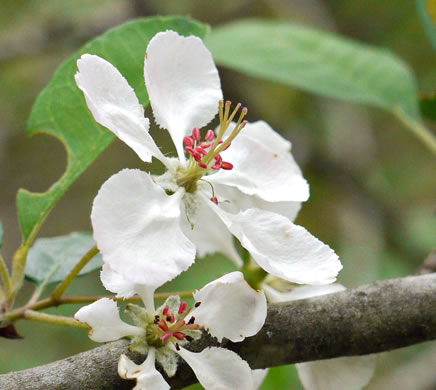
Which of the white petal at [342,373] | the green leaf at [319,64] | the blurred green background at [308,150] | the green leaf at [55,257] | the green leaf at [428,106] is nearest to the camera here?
the white petal at [342,373]

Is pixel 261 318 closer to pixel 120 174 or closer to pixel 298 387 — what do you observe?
pixel 120 174

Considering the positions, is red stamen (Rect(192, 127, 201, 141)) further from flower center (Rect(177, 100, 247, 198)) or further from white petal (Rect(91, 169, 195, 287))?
white petal (Rect(91, 169, 195, 287))

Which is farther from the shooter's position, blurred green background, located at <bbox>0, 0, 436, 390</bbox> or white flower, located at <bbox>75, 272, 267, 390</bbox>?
blurred green background, located at <bbox>0, 0, 436, 390</bbox>

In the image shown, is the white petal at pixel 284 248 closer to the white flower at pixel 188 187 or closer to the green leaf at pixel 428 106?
the white flower at pixel 188 187

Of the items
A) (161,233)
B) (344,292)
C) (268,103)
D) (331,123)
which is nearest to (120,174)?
(161,233)

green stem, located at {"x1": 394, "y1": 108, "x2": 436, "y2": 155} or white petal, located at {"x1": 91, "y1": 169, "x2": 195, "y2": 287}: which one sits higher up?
white petal, located at {"x1": 91, "y1": 169, "x2": 195, "y2": 287}

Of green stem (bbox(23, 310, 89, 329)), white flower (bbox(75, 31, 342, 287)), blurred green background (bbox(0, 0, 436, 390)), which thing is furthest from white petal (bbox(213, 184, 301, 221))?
blurred green background (bbox(0, 0, 436, 390))

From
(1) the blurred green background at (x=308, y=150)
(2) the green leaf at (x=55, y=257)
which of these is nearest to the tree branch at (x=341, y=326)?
(2) the green leaf at (x=55, y=257)
